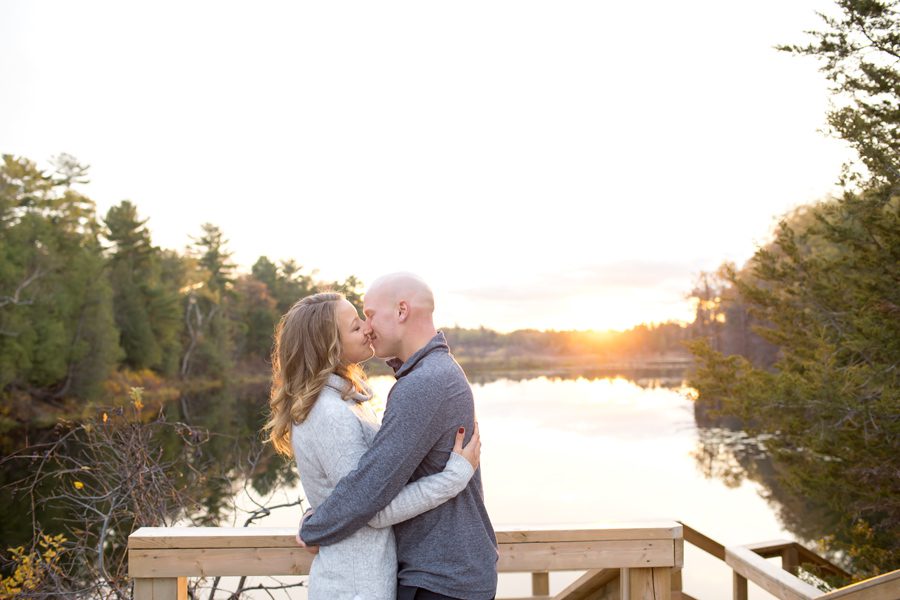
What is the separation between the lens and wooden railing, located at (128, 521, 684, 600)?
2.02 m

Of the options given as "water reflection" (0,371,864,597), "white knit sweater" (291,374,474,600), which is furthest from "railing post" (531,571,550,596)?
"white knit sweater" (291,374,474,600)

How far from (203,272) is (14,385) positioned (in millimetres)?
16433

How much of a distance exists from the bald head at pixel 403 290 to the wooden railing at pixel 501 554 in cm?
66

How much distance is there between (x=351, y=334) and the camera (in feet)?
6.56

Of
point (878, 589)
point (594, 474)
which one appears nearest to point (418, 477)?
point (878, 589)

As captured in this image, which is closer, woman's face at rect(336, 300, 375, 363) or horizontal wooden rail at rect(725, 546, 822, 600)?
woman's face at rect(336, 300, 375, 363)

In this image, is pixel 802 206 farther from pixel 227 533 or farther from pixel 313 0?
pixel 227 533

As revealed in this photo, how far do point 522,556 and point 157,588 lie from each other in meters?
0.97

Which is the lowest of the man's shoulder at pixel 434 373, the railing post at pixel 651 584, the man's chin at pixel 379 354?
the railing post at pixel 651 584

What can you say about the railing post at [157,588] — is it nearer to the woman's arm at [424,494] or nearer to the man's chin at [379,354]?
the woman's arm at [424,494]

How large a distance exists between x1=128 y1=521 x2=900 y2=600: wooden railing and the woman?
0.61 ft

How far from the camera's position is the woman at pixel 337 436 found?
1826 mm

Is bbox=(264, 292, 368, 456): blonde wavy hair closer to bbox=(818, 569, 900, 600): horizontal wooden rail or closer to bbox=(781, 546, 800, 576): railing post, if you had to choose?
bbox=(818, 569, 900, 600): horizontal wooden rail

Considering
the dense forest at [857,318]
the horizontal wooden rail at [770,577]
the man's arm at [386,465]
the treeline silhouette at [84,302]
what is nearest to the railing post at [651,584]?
the horizontal wooden rail at [770,577]
